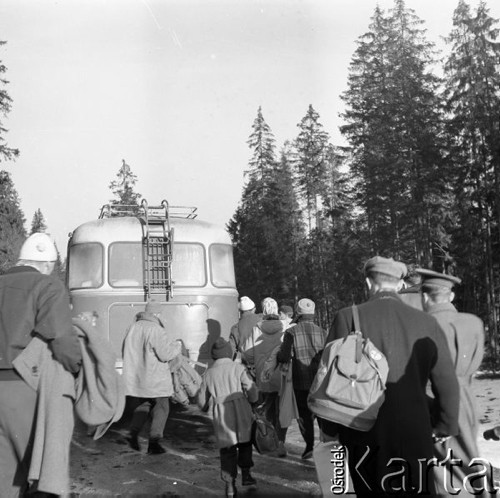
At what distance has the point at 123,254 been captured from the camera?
10648mm

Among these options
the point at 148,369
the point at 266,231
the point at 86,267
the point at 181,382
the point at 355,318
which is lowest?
the point at 181,382

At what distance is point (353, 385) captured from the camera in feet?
11.1

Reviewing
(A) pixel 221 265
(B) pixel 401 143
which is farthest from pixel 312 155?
(A) pixel 221 265

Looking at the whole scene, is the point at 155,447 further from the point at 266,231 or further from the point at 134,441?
the point at 266,231

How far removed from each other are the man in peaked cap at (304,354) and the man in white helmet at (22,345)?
3.57m

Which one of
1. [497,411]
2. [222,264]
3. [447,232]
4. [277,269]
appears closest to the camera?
[497,411]

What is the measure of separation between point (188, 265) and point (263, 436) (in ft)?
16.5

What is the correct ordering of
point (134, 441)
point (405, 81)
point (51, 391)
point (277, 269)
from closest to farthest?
point (51, 391) < point (134, 441) < point (405, 81) < point (277, 269)

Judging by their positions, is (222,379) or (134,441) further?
(134,441)

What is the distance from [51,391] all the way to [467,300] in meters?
30.2

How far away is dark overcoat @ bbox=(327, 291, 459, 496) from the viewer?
136 inches

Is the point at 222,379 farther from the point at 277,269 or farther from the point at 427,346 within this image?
the point at 277,269

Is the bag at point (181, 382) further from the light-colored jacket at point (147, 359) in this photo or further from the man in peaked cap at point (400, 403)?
the man in peaked cap at point (400, 403)

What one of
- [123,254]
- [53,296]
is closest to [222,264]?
[123,254]
